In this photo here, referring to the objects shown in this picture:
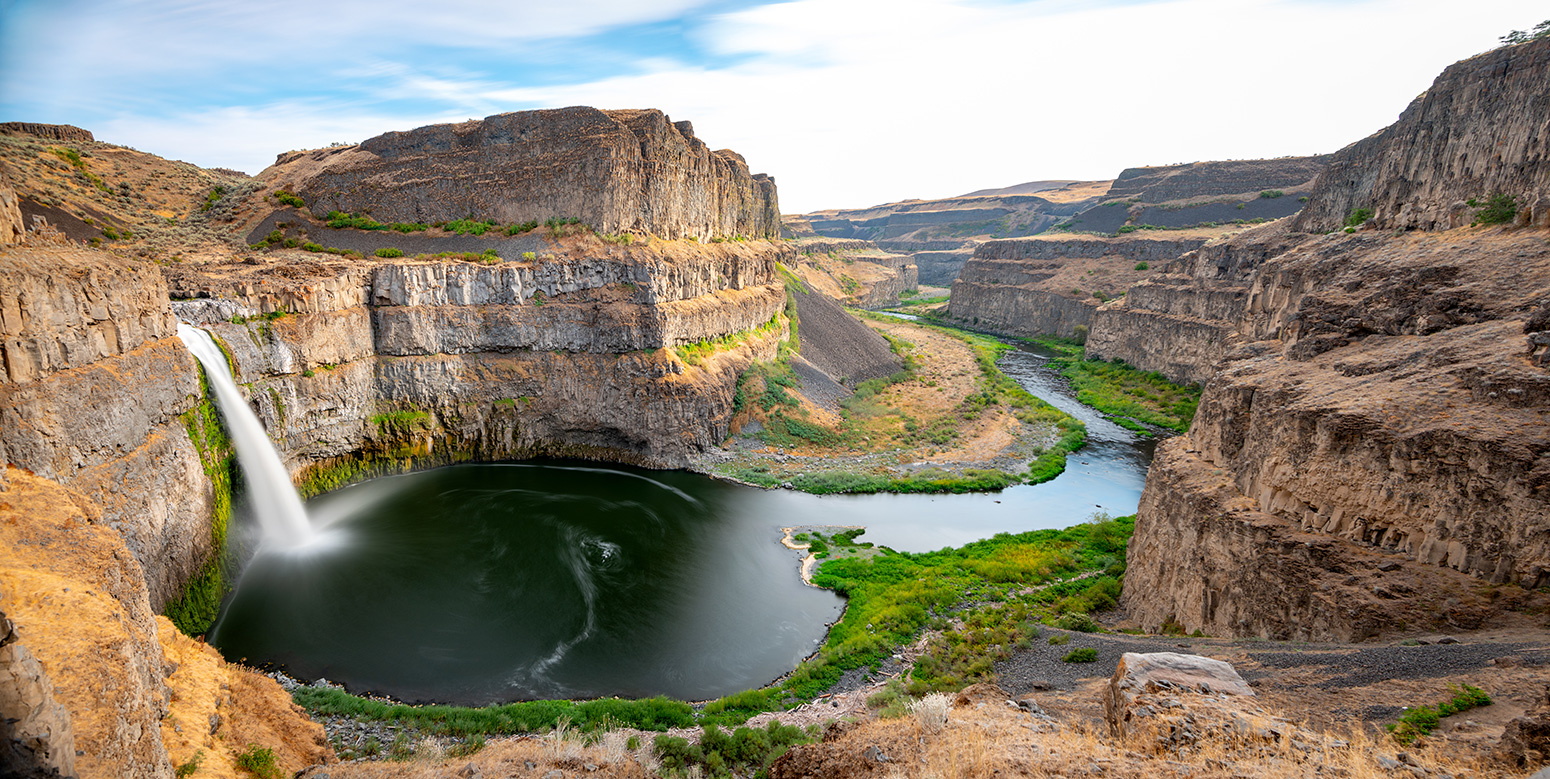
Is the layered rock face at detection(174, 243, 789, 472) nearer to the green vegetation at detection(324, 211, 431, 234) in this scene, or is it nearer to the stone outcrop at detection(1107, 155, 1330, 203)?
the green vegetation at detection(324, 211, 431, 234)

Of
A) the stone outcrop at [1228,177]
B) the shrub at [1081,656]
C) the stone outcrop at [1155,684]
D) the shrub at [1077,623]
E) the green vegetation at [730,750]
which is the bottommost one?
the shrub at [1077,623]

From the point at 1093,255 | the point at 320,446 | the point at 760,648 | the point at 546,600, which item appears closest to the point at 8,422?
the point at 546,600

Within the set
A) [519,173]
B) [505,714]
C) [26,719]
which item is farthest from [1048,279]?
[26,719]

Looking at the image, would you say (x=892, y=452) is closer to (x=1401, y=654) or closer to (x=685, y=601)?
(x=685, y=601)

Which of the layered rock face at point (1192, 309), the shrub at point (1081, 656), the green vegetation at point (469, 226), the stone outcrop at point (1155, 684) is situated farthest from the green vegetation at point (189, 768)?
the layered rock face at point (1192, 309)

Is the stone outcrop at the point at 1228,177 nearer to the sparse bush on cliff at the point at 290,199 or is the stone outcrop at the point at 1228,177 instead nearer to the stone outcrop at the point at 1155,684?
the stone outcrop at the point at 1155,684

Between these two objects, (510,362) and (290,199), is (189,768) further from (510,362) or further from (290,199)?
(290,199)

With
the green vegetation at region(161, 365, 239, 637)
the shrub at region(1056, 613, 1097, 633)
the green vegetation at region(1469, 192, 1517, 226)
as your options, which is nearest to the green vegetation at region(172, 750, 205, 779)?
the green vegetation at region(161, 365, 239, 637)
